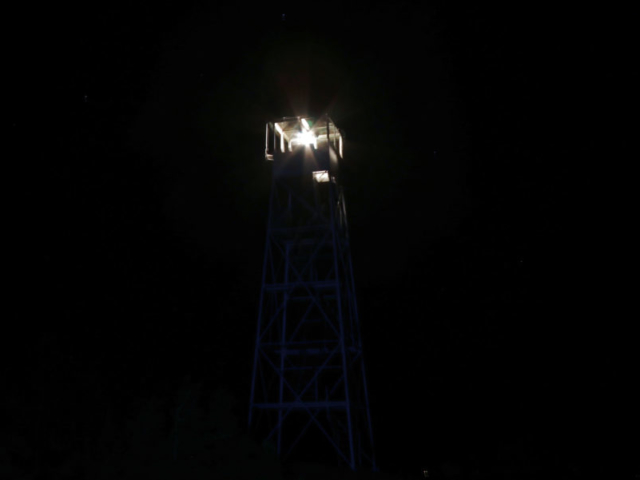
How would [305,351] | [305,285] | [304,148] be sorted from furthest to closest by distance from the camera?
[304,148] < [305,285] < [305,351]

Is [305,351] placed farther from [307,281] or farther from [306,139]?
[306,139]

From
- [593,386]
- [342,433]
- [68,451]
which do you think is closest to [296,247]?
[342,433]

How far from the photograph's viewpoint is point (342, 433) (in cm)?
1856

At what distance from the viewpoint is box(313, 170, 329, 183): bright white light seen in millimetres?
18695

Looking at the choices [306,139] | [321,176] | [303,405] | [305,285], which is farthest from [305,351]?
[306,139]

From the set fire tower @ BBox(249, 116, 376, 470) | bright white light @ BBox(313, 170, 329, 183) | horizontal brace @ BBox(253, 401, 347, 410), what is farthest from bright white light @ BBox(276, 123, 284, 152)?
horizontal brace @ BBox(253, 401, 347, 410)

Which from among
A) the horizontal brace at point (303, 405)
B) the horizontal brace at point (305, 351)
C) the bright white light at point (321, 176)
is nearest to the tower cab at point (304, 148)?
the bright white light at point (321, 176)

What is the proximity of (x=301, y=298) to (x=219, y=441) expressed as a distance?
5816 mm

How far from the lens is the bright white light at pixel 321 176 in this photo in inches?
736

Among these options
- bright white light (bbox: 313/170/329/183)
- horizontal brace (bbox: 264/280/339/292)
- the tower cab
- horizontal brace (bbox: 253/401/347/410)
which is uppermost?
the tower cab

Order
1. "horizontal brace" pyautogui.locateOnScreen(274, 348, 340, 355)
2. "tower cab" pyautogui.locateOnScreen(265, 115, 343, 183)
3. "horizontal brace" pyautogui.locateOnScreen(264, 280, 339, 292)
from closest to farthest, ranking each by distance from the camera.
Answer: "horizontal brace" pyautogui.locateOnScreen(274, 348, 340, 355) < "horizontal brace" pyautogui.locateOnScreen(264, 280, 339, 292) < "tower cab" pyautogui.locateOnScreen(265, 115, 343, 183)

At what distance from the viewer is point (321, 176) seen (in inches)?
748

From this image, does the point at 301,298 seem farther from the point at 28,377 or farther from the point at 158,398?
the point at 28,377

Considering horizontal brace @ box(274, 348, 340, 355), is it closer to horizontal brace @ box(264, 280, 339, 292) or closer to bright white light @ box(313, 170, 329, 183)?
horizontal brace @ box(264, 280, 339, 292)
